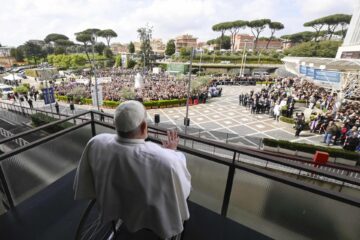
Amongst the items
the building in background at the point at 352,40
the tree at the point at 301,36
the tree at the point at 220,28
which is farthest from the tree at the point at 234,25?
the building in background at the point at 352,40

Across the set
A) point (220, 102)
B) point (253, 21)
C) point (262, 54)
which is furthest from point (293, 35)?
point (220, 102)

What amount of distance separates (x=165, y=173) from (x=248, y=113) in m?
17.2

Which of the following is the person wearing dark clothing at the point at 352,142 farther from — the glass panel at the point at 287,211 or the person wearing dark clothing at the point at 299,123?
the glass panel at the point at 287,211

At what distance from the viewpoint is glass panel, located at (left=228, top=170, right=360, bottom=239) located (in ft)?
6.10

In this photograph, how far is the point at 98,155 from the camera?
137cm

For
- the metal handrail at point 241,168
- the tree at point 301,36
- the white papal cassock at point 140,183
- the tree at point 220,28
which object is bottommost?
the metal handrail at point 241,168

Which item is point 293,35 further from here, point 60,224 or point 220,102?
point 60,224

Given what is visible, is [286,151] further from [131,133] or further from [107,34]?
[107,34]

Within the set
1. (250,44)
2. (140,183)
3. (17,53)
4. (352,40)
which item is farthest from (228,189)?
(250,44)

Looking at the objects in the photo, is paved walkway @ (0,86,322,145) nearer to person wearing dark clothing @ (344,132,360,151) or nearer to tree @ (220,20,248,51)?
person wearing dark clothing @ (344,132,360,151)

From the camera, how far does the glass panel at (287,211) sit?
6.10ft

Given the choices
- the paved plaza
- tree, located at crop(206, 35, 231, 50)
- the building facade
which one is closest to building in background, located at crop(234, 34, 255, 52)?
the building facade

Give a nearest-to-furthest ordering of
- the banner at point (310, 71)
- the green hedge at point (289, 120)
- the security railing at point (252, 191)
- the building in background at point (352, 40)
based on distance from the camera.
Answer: the security railing at point (252, 191)
the green hedge at point (289, 120)
the banner at point (310, 71)
the building in background at point (352, 40)

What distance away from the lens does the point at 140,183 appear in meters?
1.23
